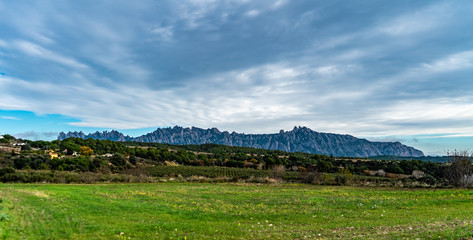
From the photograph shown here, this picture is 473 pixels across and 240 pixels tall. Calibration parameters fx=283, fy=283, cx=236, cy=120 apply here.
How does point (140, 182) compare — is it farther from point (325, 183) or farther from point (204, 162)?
point (204, 162)

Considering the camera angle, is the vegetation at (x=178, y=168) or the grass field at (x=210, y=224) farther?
the vegetation at (x=178, y=168)

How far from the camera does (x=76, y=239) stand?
45.4 feet

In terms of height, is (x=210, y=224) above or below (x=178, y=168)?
above

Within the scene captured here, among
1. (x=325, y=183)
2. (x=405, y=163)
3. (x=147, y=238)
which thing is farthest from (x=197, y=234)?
(x=405, y=163)

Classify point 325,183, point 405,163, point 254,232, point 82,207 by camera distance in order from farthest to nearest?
point 405,163 → point 325,183 → point 82,207 → point 254,232

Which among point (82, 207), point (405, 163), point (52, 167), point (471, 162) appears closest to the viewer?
point (82, 207)

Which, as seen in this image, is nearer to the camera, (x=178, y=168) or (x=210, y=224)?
(x=210, y=224)

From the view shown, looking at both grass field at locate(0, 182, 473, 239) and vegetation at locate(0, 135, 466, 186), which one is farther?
vegetation at locate(0, 135, 466, 186)

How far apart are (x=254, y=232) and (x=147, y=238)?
215 inches

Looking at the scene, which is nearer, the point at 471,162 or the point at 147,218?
the point at 147,218

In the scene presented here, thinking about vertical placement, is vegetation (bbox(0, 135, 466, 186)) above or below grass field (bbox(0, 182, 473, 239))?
below

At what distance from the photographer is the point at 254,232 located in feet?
49.5

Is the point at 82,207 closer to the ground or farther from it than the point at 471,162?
closer to the ground

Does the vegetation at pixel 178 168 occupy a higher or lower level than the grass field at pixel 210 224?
lower
